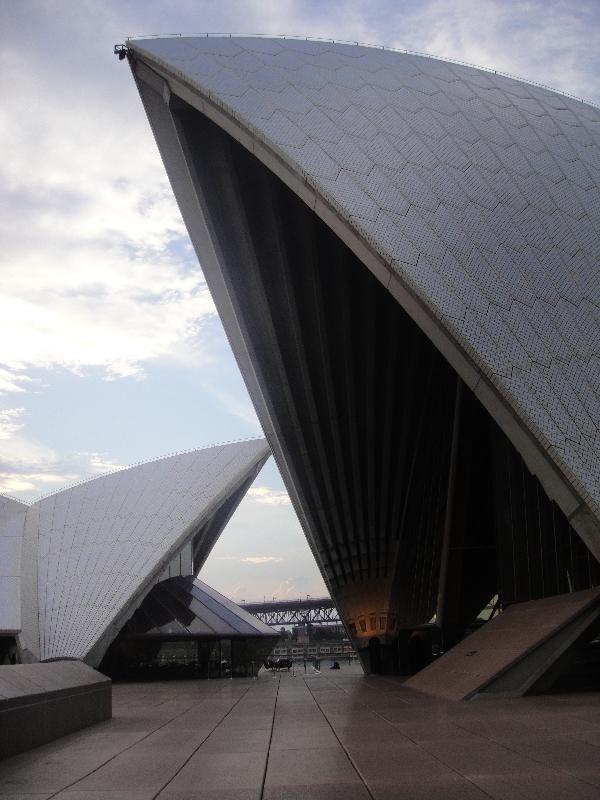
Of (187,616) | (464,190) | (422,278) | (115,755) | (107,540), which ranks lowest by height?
(115,755)

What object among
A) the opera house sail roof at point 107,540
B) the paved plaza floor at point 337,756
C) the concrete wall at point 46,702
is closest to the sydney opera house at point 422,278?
the opera house sail roof at point 107,540

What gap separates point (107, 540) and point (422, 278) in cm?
2083

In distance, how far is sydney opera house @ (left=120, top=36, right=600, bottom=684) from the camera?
1248 cm

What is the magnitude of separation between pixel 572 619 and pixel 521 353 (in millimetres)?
4092

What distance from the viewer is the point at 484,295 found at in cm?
1287

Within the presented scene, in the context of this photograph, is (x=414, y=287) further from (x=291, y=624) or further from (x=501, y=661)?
(x=291, y=624)

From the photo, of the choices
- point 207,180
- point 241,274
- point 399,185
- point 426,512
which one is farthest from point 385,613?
point 399,185

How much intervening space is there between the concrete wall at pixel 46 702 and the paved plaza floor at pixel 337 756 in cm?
18

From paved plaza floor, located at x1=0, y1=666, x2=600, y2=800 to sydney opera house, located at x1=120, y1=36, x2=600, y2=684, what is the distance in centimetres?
325

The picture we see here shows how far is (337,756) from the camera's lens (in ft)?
23.3

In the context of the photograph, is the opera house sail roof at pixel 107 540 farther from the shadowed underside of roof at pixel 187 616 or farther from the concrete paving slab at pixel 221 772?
the concrete paving slab at pixel 221 772

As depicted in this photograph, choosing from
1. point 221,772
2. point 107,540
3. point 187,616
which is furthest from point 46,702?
point 187,616

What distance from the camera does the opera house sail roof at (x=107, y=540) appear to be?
1035 inches

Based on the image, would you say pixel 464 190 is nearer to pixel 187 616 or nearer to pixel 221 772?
pixel 221 772
